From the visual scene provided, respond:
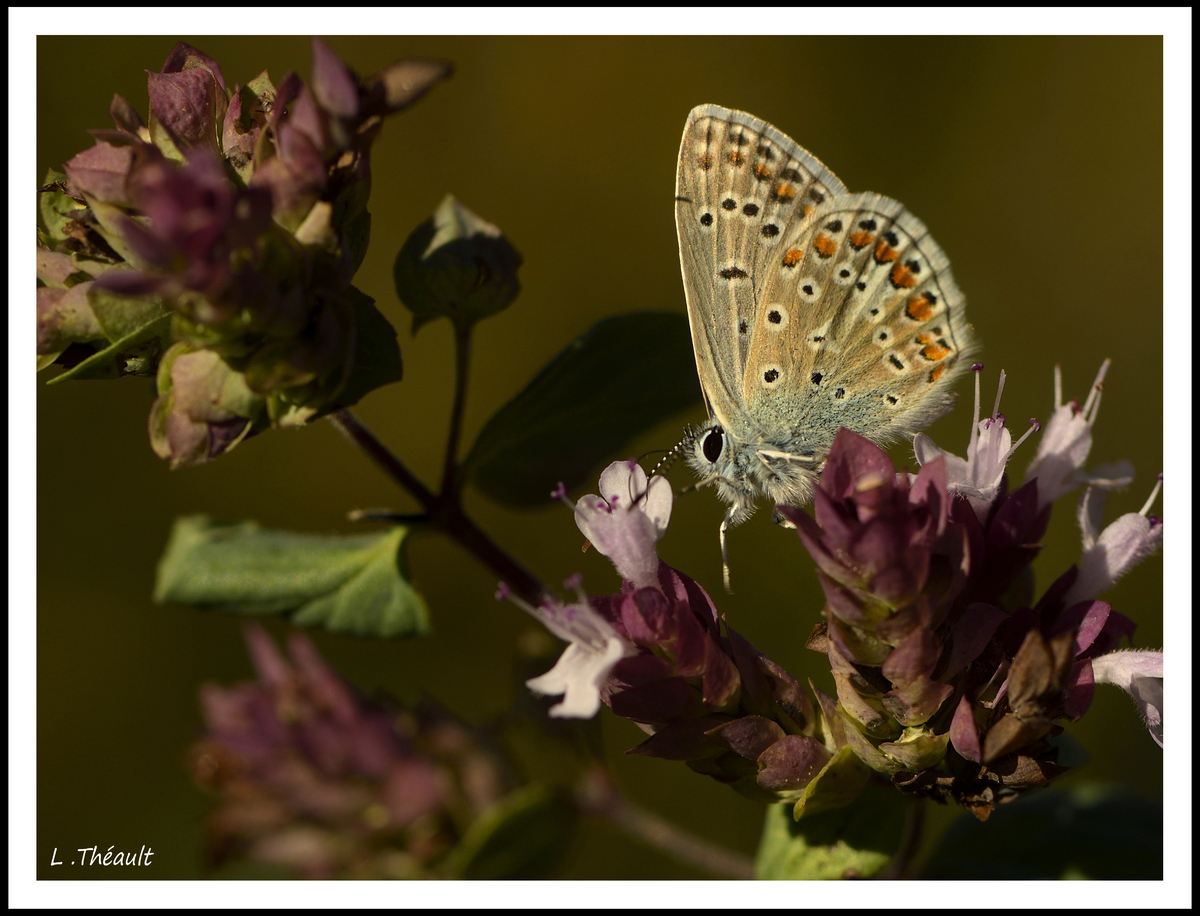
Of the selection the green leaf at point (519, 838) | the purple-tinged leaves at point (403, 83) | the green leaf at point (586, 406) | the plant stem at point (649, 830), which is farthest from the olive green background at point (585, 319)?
the purple-tinged leaves at point (403, 83)

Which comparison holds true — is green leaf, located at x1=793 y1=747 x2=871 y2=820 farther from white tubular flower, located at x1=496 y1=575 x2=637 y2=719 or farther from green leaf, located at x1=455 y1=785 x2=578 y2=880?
green leaf, located at x1=455 y1=785 x2=578 y2=880

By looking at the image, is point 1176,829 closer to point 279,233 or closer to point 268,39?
point 279,233

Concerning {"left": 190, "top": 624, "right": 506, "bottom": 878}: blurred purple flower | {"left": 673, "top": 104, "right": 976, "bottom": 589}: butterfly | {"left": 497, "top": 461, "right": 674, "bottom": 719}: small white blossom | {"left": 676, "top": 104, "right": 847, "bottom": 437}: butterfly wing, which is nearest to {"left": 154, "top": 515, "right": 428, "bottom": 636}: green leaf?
{"left": 190, "top": 624, "right": 506, "bottom": 878}: blurred purple flower

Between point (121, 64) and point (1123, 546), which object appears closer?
point (1123, 546)

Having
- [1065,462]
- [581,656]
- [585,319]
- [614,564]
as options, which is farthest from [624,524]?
[585,319]

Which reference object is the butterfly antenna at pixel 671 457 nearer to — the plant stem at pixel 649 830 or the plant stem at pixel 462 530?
the plant stem at pixel 462 530

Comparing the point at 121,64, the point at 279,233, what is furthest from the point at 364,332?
the point at 121,64
